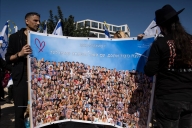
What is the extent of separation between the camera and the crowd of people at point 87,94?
2.48 m

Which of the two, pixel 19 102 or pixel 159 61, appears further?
pixel 19 102

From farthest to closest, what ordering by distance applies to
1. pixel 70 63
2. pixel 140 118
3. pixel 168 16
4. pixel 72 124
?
pixel 72 124, pixel 70 63, pixel 140 118, pixel 168 16

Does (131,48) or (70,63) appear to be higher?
(131,48)

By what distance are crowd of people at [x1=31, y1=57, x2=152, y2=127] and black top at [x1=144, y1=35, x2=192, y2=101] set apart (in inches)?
19.2

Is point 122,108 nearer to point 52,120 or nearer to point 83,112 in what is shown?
point 83,112

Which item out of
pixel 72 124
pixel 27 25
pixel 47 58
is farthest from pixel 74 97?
pixel 72 124

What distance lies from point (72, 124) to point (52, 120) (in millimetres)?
1399

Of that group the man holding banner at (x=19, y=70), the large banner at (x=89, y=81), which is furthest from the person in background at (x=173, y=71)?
the man holding banner at (x=19, y=70)

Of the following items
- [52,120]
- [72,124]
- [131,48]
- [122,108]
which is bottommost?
[72,124]

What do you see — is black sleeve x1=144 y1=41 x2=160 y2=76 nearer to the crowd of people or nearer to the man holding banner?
the crowd of people

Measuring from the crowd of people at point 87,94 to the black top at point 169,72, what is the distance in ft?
1.60

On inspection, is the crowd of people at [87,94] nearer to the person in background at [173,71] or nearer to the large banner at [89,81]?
the large banner at [89,81]

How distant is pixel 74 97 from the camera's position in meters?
2.69

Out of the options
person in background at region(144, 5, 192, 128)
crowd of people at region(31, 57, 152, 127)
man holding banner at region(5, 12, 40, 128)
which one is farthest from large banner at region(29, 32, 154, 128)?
person in background at region(144, 5, 192, 128)
